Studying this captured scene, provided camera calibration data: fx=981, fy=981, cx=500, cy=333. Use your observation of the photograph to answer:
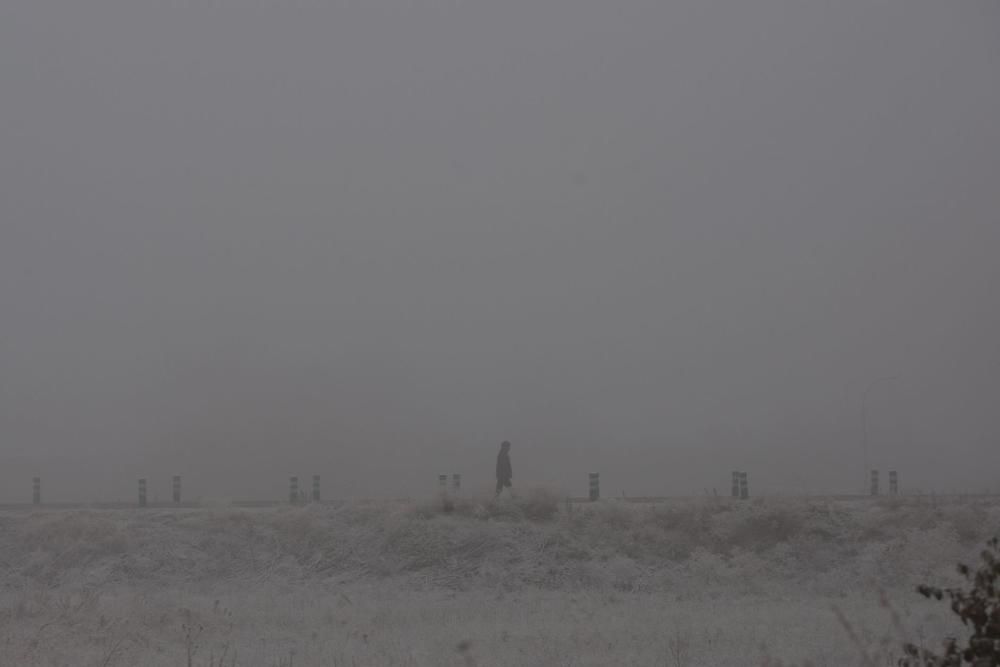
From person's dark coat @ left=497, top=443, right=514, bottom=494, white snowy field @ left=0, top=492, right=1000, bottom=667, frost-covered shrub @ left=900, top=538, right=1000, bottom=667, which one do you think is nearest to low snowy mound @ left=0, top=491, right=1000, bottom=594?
white snowy field @ left=0, top=492, right=1000, bottom=667

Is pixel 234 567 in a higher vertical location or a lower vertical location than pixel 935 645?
lower

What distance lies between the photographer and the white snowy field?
10195mm

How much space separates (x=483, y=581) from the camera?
17203 mm

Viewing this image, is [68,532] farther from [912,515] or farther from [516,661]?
[912,515]

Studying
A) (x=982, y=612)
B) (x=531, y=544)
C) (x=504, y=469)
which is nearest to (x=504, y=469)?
(x=504, y=469)

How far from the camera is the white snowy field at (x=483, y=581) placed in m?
10.2

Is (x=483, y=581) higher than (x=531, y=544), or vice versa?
(x=531, y=544)

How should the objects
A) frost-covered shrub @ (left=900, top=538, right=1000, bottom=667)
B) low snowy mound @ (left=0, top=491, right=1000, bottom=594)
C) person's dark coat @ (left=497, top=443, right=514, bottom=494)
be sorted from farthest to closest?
person's dark coat @ (left=497, top=443, right=514, bottom=494), low snowy mound @ (left=0, top=491, right=1000, bottom=594), frost-covered shrub @ (left=900, top=538, right=1000, bottom=667)

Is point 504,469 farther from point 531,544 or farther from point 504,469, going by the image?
point 531,544

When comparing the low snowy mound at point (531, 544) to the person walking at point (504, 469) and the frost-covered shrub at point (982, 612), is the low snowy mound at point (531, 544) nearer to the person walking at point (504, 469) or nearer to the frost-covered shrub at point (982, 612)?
the person walking at point (504, 469)

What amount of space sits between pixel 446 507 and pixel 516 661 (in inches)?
443

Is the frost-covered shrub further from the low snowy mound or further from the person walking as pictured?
the person walking

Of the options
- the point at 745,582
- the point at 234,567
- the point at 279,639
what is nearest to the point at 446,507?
the point at 234,567

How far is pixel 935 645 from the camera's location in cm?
942
